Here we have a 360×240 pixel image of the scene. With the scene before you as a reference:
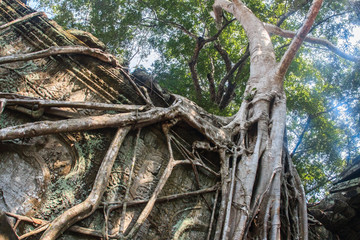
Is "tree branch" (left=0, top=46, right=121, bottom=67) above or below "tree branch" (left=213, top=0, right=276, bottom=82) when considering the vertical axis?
below

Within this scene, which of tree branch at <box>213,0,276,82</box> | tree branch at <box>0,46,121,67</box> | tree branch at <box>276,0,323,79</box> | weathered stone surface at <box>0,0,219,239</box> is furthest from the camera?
tree branch at <box>213,0,276,82</box>

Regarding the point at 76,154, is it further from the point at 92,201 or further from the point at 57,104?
the point at 92,201

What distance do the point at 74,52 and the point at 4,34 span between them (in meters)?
0.79

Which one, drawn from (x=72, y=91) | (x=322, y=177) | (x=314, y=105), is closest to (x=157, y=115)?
(x=72, y=91)

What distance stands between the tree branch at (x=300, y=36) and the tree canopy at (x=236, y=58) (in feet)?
7.33

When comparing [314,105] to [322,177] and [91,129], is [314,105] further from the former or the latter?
[91,129]

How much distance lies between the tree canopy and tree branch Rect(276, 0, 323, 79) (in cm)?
223

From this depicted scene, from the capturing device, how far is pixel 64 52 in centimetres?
353

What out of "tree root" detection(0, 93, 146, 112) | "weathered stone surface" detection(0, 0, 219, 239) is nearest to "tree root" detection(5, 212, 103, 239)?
"weathered stone surface" detection(0, 0, 219, 239)

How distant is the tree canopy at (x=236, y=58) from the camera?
7.65 metres

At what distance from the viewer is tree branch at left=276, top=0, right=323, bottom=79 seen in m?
4.62

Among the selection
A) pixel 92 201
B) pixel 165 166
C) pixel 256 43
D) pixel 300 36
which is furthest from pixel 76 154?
pixel 256 43

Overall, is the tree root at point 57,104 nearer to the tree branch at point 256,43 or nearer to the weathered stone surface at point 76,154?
the weathered stone surface at point 76,154

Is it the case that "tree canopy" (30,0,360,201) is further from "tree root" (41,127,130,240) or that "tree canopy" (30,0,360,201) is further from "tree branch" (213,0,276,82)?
"tree root" (41,127,130,240)
